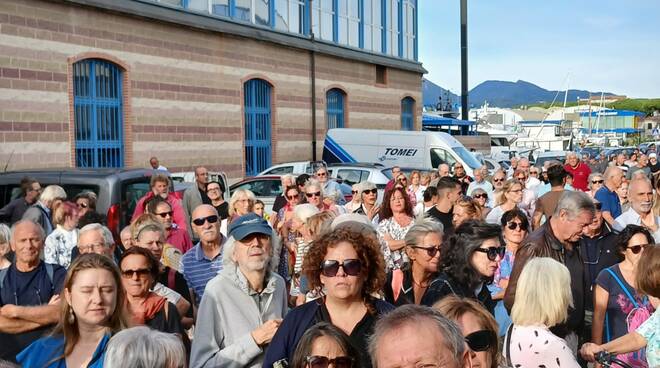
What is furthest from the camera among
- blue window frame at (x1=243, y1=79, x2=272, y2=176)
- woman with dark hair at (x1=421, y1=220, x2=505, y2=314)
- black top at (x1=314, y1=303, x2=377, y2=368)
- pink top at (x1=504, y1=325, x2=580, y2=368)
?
blue window frame at (x1=243, y1=79, x2=272, y2=176)

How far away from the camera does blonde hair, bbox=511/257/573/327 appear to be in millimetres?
4676

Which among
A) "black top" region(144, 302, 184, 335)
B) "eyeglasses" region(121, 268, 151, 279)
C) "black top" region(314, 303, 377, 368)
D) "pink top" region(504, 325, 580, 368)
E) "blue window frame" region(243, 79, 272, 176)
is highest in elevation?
"blue window frame" region(243, 79, 272, 176)

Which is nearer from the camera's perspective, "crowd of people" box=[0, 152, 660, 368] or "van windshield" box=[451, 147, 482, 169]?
"crowd of people" box=[0, 152, 660, 368]

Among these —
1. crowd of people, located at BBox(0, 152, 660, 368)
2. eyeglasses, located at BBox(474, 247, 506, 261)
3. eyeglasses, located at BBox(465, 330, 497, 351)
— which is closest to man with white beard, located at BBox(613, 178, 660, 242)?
crowd of people, located at BBox(0, 152, 660, 368)

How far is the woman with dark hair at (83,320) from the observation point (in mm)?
4016

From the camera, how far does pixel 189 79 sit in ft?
69.6

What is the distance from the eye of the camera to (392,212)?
28.1 ft

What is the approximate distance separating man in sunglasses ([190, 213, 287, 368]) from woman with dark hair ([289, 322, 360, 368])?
2.20 feet

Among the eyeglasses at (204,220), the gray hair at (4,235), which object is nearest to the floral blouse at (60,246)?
the gray hair at (4,235)

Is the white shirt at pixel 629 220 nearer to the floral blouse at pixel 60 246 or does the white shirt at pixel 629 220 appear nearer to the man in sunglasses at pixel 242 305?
the man in sunglasses at pixel 242 305

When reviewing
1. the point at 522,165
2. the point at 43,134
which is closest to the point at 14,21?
the point at 43,134

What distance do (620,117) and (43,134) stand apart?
88.8 meters

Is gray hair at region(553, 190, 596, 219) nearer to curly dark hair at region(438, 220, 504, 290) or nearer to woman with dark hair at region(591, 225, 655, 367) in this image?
woman with dark hair at region(591, 225, 655, 367)

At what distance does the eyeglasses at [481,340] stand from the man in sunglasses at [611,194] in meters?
7.39
